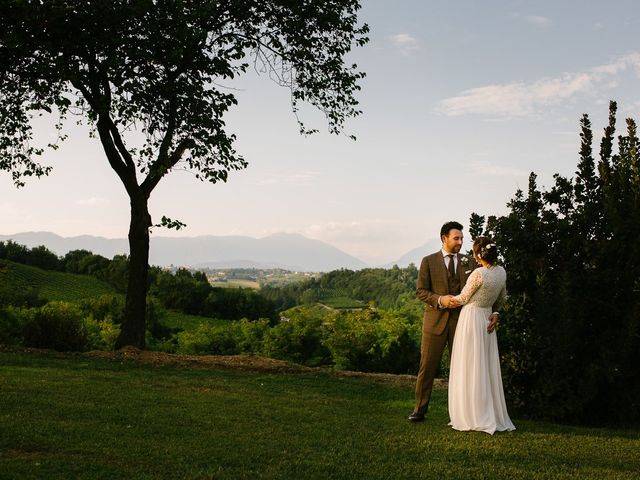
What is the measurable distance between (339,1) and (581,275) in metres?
12.1

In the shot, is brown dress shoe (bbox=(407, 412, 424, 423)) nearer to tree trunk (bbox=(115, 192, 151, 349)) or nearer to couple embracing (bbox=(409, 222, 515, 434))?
couple embracing (bbox=(409, 222, 515, 434))

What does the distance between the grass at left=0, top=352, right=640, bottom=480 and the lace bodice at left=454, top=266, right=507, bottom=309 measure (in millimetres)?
1842

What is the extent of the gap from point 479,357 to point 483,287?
0.99 meters

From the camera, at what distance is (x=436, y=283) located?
31.3 ft

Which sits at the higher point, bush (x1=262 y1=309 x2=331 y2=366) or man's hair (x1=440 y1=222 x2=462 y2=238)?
man's hair (x1=440 y1=222 x2=462 y2=238)

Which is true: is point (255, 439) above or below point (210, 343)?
above

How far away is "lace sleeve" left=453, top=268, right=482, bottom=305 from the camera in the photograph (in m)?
8.98

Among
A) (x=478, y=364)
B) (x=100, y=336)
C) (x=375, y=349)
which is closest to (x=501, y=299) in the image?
(x=478, y=364)

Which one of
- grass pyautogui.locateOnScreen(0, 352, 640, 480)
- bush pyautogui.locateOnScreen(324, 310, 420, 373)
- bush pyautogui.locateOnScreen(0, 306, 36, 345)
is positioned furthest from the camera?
bush pyautogui.locateOnScreen(0, 306, 36, 345)

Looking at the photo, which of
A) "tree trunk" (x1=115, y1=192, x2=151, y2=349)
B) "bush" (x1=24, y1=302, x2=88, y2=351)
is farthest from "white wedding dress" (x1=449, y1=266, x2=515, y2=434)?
"bush" (x1=24, y1=302, x2=88, y2=351)

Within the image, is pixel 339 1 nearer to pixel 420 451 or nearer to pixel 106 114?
pixel 106 114

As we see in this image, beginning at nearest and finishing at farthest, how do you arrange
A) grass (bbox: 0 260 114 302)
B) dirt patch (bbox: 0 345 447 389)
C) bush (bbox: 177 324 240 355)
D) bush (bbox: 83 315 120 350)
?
1. dirt patch (bbox: 0 345 447 389)
2. bush (bbox: 177 324 240 355)
3. bush (bbox: 83 315 120 350)
4. grass (bbox: 0 260 114 302)

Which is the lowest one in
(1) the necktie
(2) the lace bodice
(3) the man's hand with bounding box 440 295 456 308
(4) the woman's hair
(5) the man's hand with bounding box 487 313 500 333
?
(5) the man's hand with bounding box 487 313 500 333

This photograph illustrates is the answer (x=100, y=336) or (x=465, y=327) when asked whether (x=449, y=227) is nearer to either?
(x=465, y=327)
